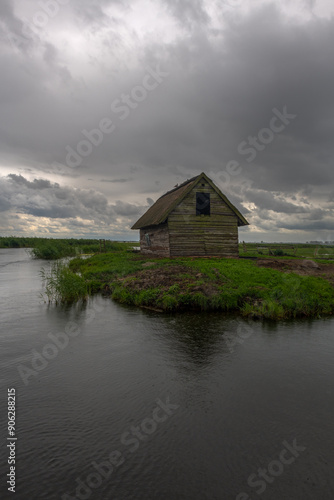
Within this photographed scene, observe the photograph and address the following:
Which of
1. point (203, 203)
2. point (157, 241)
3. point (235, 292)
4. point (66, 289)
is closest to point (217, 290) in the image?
point (235, 292)

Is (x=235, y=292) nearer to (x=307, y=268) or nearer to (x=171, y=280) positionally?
(x=171, y=280)

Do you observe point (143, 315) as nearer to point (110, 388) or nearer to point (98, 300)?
point (98, 300)

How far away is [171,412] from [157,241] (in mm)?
20818

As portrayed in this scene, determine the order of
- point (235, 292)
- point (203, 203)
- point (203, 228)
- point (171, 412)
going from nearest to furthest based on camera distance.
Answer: point (171, 412) < point (235, 292) < point (203, 228) < point (203, 203)

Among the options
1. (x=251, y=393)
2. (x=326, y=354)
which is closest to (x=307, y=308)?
(x=326, y=354)

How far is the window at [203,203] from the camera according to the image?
24203mm

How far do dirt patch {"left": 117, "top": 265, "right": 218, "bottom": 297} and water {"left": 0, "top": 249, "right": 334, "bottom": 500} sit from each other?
285 cm

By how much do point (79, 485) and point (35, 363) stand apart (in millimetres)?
4294

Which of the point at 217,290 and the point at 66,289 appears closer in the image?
the point at 217,290

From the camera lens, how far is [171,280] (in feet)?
46.3

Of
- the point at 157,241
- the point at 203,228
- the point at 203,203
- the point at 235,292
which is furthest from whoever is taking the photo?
the point at 157,241

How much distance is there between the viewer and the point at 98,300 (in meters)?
15.0

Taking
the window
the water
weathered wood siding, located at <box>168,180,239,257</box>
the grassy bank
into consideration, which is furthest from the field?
the window

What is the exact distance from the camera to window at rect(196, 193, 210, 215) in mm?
24203
